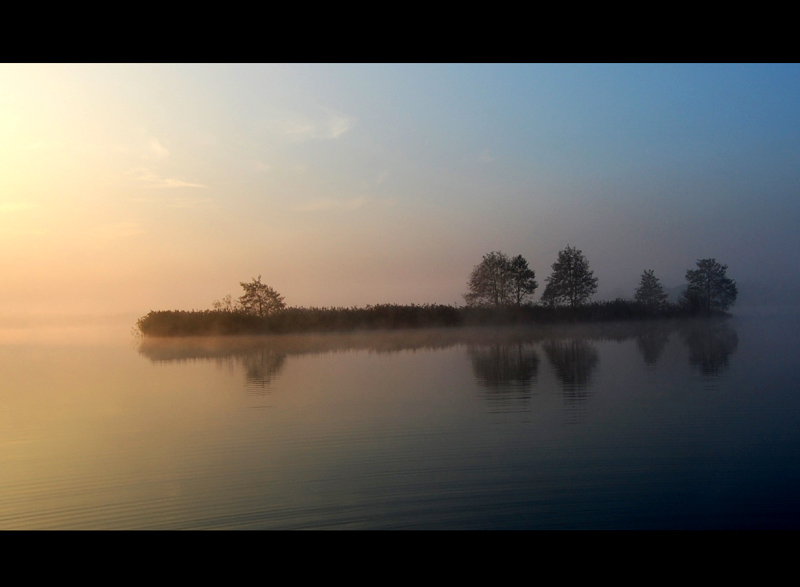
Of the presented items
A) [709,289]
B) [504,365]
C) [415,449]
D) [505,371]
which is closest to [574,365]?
[504,365]

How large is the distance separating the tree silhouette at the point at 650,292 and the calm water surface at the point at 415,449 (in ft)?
51.7

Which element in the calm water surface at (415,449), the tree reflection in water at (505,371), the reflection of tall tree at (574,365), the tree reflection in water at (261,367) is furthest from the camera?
the tree reflection in water at (261,367)

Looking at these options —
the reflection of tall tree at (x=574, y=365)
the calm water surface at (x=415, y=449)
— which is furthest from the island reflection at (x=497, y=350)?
the calm water surface at (x=415, y=449)

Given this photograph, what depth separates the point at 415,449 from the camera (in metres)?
5.02

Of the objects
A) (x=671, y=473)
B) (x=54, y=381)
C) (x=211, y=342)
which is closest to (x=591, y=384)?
(x=671, y=473)

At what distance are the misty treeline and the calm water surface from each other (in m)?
11.2

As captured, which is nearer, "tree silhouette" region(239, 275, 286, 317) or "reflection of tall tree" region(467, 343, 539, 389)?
"reflection of tall tree" region(467, 343, 539, 389)

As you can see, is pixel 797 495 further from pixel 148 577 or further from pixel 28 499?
pixel 28 499

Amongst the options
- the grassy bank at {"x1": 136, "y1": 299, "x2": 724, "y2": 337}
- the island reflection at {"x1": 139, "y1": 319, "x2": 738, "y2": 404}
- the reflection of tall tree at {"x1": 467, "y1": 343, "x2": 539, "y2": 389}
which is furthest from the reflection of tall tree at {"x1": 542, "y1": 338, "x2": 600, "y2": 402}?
the grassy bank at {"x1": 136, "y1": 299, "x2": 724, "y2": 337}

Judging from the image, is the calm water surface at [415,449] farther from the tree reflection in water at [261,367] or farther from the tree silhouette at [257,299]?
the tree silhouette at [257,299]

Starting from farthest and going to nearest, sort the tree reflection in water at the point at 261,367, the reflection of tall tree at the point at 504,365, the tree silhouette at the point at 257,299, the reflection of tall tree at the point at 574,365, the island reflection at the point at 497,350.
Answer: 1. the tree silhouette at the point at 257,299
2. the tree reflection in water at the point at 261,367
3. the island reflection at the point at 497,350
4. the reflection of tall tree at the point at 504,365
5. the reflection of tall tree at the point at 574,365

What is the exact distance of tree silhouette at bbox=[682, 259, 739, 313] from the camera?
25.8 meters

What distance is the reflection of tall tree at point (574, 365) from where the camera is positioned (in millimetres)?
7662

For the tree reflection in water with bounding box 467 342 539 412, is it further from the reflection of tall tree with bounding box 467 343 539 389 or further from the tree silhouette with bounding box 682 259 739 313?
the tree silhouette with bounding box 682 259 739 313
